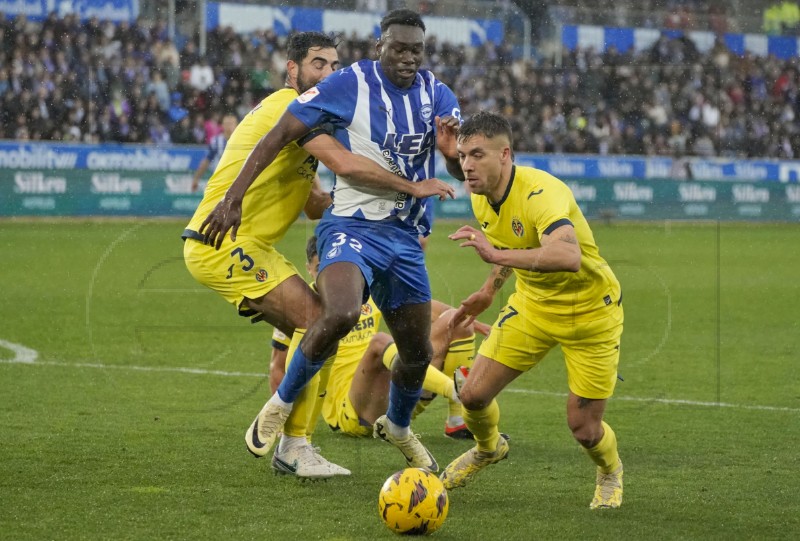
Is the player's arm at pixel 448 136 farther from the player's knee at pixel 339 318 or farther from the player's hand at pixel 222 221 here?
the player's hand at pixel 222 221

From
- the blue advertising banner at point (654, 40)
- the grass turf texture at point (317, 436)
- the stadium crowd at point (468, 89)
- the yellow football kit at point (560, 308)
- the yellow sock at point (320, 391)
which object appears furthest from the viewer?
the blue advertising banner at point (654, 40)

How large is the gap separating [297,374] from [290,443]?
0.51m

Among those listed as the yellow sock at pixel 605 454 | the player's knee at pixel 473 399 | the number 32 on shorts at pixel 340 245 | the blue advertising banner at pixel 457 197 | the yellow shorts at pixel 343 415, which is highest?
the number 32 on shorts at pixel 340 245

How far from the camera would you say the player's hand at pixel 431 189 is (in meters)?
5.55

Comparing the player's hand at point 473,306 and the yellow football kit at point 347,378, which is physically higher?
the player's hand at point 473,306

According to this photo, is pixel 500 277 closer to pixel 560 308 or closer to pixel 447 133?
pixel 560 308

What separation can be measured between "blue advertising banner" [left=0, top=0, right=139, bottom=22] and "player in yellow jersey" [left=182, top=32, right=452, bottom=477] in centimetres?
1996

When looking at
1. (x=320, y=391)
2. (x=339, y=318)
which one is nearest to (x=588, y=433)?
(x=339, y=318)

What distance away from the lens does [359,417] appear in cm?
708

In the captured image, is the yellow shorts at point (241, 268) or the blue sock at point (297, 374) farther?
the yellow shorts at point (241, 268)

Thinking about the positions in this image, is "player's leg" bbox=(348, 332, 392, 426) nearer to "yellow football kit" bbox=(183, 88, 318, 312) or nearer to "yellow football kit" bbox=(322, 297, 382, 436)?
"yellow football kit" bbox=(322, 297, 382, 436)

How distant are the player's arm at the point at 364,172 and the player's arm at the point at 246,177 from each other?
0.50 feet

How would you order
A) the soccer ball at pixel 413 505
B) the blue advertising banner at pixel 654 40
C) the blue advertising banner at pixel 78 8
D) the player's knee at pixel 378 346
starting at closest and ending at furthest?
1. the soccer ball at pixel 413 505
2. the player's knee at pixel 378 346
3. the blue advertising banner at pixel 78 8
4. the blue advertising banner at pixel 654 40

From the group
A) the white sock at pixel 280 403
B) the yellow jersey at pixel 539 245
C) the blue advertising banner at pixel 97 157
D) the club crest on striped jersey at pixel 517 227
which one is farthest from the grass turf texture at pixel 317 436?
the blue advertising banner at pixel 97 157
